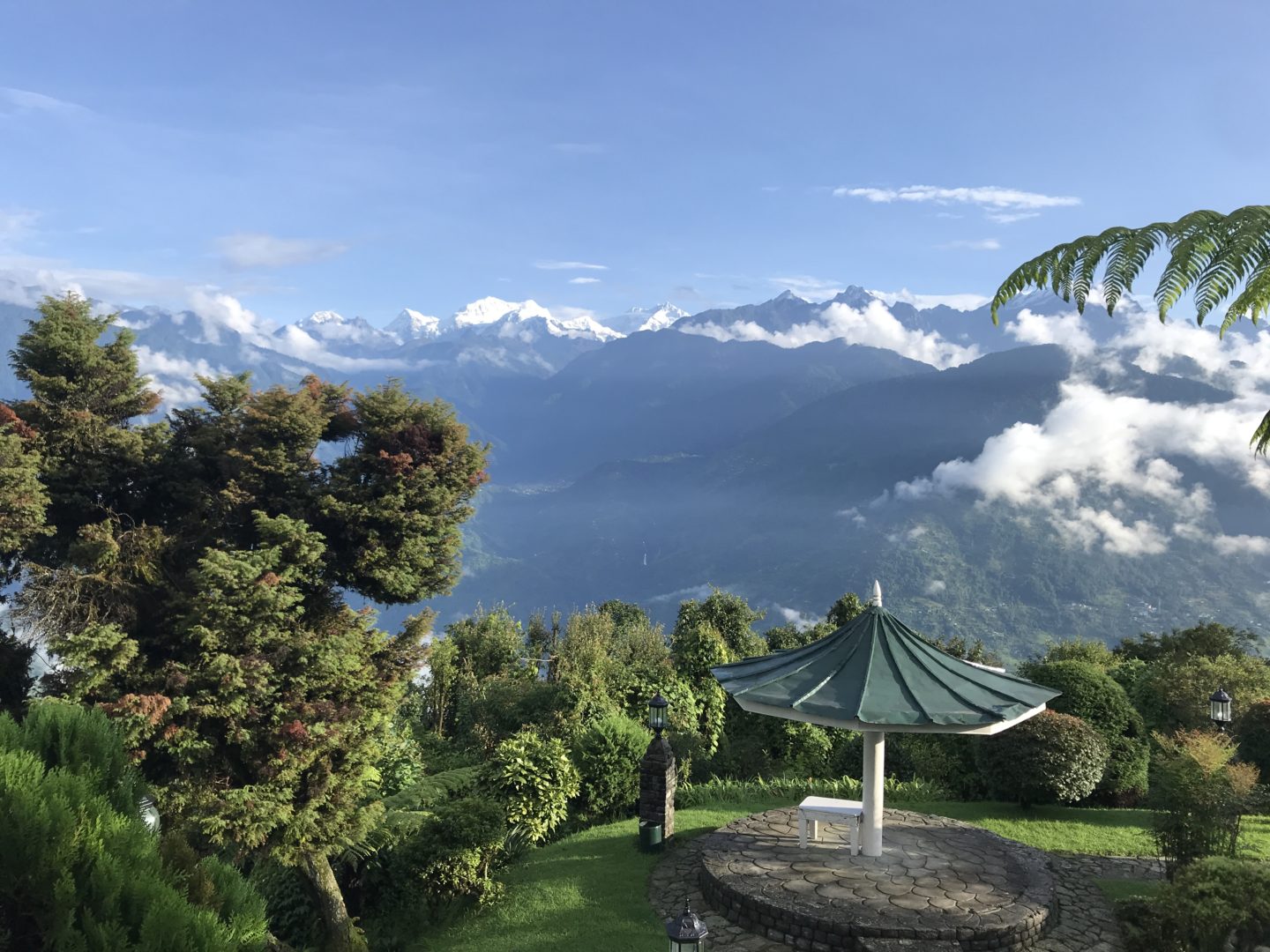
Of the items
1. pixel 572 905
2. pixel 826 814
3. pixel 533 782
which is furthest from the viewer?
pixel 533 782

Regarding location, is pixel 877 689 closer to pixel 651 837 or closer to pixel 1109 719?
pixel 651 837

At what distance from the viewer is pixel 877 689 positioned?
8.73 metres

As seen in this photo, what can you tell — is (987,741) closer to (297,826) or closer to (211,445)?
(297,826)

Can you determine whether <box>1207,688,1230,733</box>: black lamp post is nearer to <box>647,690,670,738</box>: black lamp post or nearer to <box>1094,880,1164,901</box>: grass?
<box>1094,880,1164,901</box>: grass

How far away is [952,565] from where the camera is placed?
6560 inches

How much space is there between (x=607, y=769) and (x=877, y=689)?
6212 mm

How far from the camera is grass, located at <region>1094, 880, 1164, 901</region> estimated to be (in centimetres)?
952

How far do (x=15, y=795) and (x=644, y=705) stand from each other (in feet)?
47.1

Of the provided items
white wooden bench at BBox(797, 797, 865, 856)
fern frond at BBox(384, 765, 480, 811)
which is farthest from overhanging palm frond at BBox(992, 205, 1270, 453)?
fern frond at BBox(384, 765, 480, 811)

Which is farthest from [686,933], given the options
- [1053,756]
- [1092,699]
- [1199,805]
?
[1092,699]

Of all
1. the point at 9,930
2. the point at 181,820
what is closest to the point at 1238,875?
the point at 9,930

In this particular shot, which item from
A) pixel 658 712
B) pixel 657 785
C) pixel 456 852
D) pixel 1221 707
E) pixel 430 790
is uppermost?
pixel 1221 707

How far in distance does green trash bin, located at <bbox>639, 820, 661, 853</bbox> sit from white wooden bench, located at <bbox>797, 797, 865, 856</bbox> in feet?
5.82

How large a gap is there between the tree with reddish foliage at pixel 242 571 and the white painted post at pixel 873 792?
6.05m
